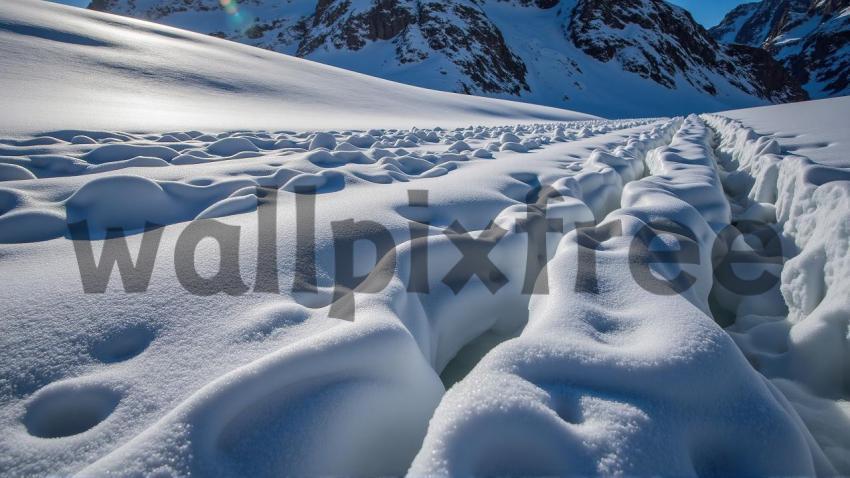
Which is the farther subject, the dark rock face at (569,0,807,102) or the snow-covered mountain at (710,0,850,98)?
the snow-covered mountain at (710,0,850,98)

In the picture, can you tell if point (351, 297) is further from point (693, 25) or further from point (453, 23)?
point (693, 25)

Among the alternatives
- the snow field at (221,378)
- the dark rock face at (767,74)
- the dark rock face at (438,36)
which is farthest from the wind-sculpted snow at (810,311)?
the dark rock face at (767,74)

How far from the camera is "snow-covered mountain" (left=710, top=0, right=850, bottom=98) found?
5341 cm

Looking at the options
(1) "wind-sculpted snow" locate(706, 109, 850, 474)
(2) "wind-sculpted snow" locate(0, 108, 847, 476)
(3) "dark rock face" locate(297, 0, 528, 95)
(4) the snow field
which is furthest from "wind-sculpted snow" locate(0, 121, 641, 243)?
(3) "dark rock face" locate(297, 0, 528, 95)

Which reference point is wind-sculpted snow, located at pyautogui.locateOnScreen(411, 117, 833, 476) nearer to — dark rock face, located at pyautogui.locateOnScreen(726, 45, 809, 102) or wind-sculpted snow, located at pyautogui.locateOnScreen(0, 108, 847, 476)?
wind-sculpted snow, located at pyautogui.locateOnScreen(0, 108, 847, 476)

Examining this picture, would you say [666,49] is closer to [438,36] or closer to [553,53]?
[553,53]

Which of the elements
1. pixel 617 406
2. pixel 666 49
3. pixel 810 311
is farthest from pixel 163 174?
pixel 666 49

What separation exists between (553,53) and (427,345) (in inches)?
1618

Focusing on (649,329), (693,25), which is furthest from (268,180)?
(693,25)

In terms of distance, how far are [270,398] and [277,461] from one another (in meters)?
0.08

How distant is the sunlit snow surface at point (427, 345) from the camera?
1.63 ft

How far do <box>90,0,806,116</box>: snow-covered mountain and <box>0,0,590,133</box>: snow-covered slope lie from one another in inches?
666

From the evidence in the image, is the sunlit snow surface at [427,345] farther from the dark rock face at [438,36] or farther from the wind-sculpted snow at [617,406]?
the dark rock face at [438,36]

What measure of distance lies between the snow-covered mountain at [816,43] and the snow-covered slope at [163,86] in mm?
67042
